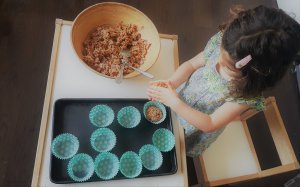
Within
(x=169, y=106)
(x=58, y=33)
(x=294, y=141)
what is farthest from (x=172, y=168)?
(x=294, y=141)

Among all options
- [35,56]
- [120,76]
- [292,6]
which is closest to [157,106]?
[120,76]

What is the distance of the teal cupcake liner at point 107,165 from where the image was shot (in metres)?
0.85

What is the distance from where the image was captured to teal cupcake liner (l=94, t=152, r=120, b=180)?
85 centimetres

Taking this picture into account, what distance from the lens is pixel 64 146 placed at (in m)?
0.85

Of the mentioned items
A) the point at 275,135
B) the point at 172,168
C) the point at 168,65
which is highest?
the point at 168,65

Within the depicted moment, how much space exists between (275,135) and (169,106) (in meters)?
0.46

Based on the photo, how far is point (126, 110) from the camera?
37.0 inches

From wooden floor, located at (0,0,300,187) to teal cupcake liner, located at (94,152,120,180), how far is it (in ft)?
2.47

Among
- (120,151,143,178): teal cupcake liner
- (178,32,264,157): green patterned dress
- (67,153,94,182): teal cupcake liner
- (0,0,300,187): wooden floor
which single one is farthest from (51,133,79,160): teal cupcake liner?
(0,0,300,187): wooden floor

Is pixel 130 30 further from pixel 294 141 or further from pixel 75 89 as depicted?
pixel 294 141

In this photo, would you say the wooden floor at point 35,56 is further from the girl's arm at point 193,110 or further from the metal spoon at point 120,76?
the metal spoon at point 120,76

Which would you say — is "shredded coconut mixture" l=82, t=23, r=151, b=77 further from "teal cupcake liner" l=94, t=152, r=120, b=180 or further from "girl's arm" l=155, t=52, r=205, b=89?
"teal cupcake liner" l=94, t=152, r=120, b=180

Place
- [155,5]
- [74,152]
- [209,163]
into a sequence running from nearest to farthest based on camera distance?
[74,152] → [209,163] → [155,5]

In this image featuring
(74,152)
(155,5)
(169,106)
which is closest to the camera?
(74,152)
